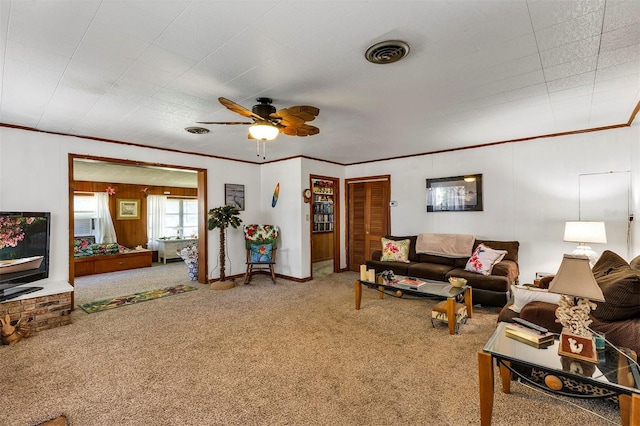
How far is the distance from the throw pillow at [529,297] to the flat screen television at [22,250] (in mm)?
5041

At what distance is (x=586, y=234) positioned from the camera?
3.50 m

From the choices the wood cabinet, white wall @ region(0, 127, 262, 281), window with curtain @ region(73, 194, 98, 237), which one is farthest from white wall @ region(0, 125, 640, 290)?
window with curtain @ region(73, 194, 98, 237)

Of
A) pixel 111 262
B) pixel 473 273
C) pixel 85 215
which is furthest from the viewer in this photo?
pixel 85 215

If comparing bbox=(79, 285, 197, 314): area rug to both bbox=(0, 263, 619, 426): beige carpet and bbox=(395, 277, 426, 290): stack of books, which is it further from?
bbox=(395, 277, 426, 290): stack of books

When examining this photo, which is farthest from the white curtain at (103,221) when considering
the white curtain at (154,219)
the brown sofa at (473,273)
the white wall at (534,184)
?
the white wall at (534,184)

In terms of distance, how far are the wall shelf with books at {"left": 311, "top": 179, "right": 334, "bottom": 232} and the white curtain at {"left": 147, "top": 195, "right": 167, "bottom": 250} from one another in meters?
4.50

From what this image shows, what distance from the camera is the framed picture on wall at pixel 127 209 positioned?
7898mm

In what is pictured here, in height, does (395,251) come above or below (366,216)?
below

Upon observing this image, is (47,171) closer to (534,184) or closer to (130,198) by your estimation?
(130,198)

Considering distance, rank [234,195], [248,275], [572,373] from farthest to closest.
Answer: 1. [234,195]
2. [248,275]
3. [572,373]

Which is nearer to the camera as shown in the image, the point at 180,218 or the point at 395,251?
the point at 395,251

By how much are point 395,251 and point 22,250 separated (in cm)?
506

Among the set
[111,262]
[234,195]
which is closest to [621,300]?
[234,195]

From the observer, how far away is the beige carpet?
1.91 m
